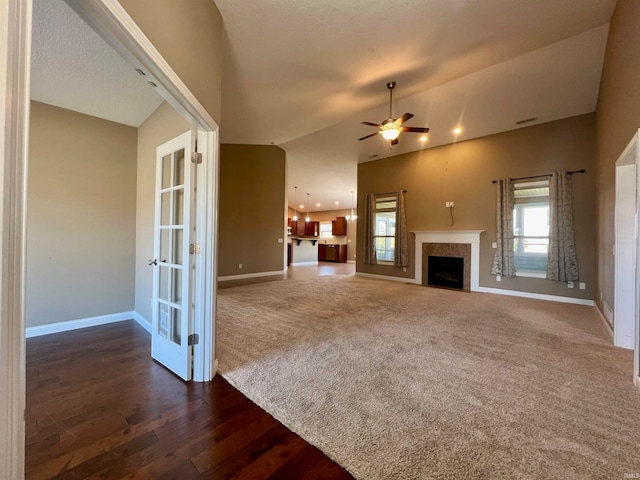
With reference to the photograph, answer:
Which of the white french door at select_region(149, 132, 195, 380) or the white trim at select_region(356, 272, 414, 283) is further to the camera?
the white trim at select_region(356, 272, 414, 283)

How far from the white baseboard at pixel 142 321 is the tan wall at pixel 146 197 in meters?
0.04

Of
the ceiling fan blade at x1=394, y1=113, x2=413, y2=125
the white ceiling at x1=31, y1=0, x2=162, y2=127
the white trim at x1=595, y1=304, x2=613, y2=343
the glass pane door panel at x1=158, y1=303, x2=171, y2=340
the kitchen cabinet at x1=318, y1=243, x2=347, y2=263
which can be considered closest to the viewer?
the white ceiling at x1=31, y1=0, x2=162, y2=127

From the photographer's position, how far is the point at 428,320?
3.46 meters

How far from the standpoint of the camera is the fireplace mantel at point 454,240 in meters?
5.50

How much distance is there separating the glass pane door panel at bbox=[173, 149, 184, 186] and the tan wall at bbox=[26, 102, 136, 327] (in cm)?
162

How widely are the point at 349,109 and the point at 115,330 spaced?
15.2ft

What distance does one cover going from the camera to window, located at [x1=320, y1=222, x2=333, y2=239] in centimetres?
1416

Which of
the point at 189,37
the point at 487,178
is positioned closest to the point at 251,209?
the point at 189,37

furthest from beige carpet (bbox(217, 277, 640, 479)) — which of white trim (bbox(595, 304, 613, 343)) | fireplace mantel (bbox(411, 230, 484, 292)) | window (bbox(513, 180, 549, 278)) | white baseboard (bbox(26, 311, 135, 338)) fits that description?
fireplace mantel (bbox(411, 230, 484, 292))

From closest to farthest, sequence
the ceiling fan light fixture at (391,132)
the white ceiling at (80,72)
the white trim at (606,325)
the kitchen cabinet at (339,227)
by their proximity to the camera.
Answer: the white ceiling at (80,72)
the white trim at (606,325)
the ceiling fan light fixture at (391,132)
the kitchen cabinet at (339,227)

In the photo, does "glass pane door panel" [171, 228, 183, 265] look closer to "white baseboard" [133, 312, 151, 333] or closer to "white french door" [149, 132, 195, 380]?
"white french door" [149, 132, 195, 380]

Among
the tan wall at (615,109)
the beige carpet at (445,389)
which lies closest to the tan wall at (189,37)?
the beige carpet at (445,389)

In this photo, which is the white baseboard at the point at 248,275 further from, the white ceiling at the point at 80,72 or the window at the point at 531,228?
the window at the point at 531,228

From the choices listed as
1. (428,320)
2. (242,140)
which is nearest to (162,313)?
(428,320)
